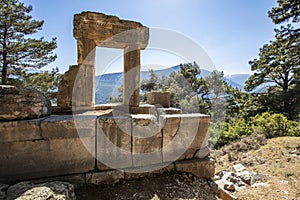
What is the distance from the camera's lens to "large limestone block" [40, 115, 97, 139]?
7.45 ft

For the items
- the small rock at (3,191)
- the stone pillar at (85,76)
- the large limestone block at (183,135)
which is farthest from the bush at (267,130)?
the small rock at (3,191)

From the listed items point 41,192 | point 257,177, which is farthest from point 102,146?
point 257,177

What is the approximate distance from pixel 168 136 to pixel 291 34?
10.7m

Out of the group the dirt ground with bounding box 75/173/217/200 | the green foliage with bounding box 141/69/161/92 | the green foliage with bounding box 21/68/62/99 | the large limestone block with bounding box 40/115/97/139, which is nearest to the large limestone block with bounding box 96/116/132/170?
the large limestone block with bounding box 40/115/97/139

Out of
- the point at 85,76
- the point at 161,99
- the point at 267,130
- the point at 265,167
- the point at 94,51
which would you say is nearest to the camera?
the point at 85,76

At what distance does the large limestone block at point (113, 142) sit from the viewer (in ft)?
8.11

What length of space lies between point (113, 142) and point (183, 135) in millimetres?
1065

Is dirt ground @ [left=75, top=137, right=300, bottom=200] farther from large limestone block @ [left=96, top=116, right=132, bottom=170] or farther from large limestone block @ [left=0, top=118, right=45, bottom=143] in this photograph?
large limestone block @ [left=0, top=118, right=45, bottom=143]

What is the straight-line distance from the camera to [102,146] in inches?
98.0

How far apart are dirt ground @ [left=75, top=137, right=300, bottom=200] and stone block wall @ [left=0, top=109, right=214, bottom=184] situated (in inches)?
5.4

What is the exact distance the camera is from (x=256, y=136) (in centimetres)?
733

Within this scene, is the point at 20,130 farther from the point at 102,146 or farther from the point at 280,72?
the point at 280,72

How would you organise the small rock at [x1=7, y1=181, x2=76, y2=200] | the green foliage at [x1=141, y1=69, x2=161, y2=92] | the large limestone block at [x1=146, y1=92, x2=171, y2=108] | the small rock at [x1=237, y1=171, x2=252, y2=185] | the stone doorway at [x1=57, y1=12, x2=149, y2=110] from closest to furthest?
the small rock at [x1=7, y1=181, x2=76, y2=200] < the small rock at [x1=237, y1=171, x2=252, y2=185] < the stone doorway at [x1=57, y1=12, x2=149, y2=110] < the large limestone block at [x1=146, y1=92, x2=171, y2=108] < the green foliage at [x1=141, y1=69, x2=161, y2=92]

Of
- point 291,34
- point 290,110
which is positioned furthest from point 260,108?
point 291,34
